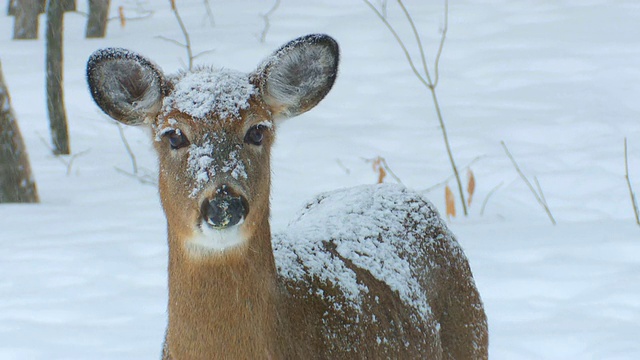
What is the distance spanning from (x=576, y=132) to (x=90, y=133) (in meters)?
5.52

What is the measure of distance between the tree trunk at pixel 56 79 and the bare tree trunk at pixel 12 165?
170 cm

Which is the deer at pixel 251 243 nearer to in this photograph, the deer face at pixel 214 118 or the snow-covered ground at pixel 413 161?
the deer face at pixel 214 118

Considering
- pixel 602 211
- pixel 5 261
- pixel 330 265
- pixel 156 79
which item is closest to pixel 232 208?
pixel 156 79

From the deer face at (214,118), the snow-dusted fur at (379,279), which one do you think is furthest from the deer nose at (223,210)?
the snow-dusted fur at (379,279)

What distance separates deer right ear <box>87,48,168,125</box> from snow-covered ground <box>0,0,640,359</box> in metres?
2.07

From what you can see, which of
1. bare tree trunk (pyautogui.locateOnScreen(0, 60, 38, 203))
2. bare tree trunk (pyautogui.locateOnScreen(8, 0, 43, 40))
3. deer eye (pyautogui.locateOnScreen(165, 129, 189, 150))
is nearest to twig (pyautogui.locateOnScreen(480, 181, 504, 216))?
bare tree trunk (pyautogui.locateOnScreen(0, 60, 38, 203))

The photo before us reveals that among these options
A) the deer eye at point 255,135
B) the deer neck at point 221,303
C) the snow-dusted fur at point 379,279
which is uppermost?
the deer eye at point 255,135

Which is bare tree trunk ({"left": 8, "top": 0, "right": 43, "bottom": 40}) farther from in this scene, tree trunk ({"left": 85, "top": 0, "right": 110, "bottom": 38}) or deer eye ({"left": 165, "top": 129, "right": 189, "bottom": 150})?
deer eye ({"left": 165, "top": 129, "right": 189, "bottom": 150})

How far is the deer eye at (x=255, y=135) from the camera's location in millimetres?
3191

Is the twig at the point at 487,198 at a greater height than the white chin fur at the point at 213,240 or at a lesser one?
lesser

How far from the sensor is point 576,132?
11719mm

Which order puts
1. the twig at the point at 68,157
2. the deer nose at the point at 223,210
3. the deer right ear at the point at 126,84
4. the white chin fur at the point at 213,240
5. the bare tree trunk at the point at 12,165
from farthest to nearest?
1. the twig at the point at 68,157
2. the bare tree trunk at the point at 12,165
3. the deer right ear at the point at 126,84
4. the white chin fur at the point at 213,240
5. the deer nose at the point at 223,210

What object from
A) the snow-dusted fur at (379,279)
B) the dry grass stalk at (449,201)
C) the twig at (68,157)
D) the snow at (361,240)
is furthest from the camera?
the twig at (68,157)

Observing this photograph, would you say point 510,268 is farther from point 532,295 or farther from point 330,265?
point 330,265
